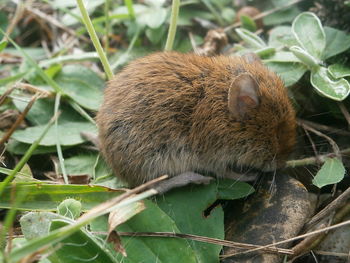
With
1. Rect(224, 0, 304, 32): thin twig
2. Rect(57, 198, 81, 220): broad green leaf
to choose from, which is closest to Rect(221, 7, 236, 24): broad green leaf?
Rect(224, 0, 304, 32): thin twig

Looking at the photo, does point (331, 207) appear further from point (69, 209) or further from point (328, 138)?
point (69, 209)

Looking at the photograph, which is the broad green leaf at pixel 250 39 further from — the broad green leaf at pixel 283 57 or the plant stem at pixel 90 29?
the plant stem at pixel 90 29

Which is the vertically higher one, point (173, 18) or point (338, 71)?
point (173, 18)

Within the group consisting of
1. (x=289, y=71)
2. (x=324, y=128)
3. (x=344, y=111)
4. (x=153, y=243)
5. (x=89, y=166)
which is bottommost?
(x=89, y=166)

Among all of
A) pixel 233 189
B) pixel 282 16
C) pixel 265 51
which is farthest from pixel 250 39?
pixel 233 189

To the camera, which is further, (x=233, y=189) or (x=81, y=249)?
(x=233, y=189)

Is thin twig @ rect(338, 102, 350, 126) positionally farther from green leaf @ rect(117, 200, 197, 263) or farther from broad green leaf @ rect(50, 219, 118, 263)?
broad green leaf @ rect(50, 219, 118, 263)

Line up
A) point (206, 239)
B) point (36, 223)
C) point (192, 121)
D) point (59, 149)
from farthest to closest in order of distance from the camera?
point (59, 149) < point (192, 121) < point (206, 239) < point (36, 223)
